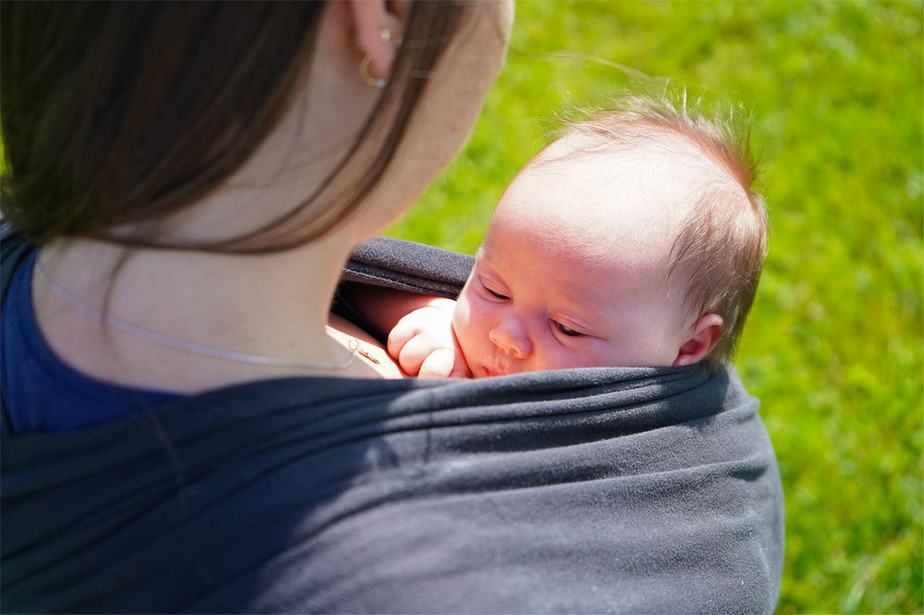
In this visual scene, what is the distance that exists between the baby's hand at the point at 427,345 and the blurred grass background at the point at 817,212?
56 centimetres

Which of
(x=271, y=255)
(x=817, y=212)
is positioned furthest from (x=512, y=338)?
(x=817, y=212)

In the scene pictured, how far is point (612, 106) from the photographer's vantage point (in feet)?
6.69

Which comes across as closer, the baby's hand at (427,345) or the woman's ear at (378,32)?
the woman's ear at (378,32)

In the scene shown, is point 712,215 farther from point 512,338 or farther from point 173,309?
point 173,309

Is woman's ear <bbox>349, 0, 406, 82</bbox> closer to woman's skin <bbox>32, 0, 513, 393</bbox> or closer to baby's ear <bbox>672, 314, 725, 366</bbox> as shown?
woman's skin <bbox>32, 0, 513, 393</bbox>

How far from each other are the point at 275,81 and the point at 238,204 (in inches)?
5.7

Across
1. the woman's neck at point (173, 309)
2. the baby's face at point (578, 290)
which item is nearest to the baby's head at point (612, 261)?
the baby's face at point (578, 290)

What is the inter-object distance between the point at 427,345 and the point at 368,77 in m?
0.71

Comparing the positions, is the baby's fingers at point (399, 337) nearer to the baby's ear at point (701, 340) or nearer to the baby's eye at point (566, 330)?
the baby's eye at point (566, 330)

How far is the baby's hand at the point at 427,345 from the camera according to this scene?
5.50ft

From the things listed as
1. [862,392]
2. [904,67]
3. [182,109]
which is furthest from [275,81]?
[904,67]

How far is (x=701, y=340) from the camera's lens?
72.0 inches

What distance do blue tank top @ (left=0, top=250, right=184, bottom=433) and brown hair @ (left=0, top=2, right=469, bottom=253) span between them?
0.15 m

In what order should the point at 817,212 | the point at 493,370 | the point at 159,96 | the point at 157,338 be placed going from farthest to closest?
the point at 817,212
the point at 493,370
the point at 157,338
the point at 159,96
